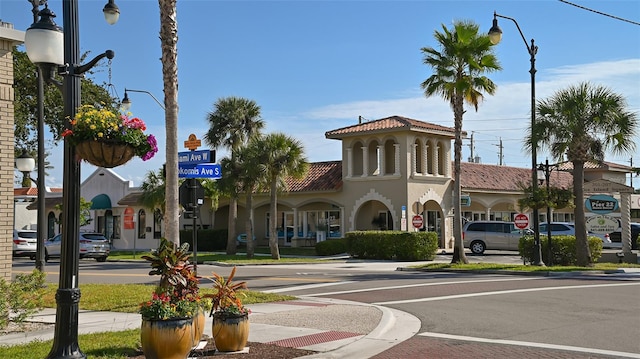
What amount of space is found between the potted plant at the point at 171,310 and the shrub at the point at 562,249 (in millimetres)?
20463

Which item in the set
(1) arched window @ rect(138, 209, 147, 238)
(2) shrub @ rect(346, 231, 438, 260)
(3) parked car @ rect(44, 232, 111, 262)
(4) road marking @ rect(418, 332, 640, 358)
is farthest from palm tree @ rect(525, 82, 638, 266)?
(1) arched window @ rect(138, 209, 147, 238)

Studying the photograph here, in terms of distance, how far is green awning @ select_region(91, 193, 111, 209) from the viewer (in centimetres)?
4803

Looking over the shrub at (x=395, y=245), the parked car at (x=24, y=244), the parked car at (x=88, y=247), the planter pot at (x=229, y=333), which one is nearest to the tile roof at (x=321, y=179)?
the shrub at (x=395, y=245)

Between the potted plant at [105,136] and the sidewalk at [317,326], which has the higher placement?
the potted plant at [105,136]

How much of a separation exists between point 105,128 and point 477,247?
107 feet

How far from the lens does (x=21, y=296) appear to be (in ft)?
35.2

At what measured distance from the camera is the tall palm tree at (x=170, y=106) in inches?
424

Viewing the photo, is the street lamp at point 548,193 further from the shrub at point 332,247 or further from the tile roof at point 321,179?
the tile roof at point 321,179

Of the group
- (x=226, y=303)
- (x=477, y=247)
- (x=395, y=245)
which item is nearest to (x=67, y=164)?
(x=226, y=303)

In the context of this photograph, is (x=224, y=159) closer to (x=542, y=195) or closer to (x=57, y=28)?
(x=542, y=195)

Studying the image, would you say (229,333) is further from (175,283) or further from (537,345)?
(537,345)

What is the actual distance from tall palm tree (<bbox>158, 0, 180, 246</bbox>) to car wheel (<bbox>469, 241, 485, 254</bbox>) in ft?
95.1

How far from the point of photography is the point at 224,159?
3588 centimetres

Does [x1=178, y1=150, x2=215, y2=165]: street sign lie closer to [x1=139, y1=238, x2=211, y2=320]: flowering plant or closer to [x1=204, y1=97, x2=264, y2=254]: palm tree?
[x1=139, y1=238, x2=211, y2=320]: flowering plant
